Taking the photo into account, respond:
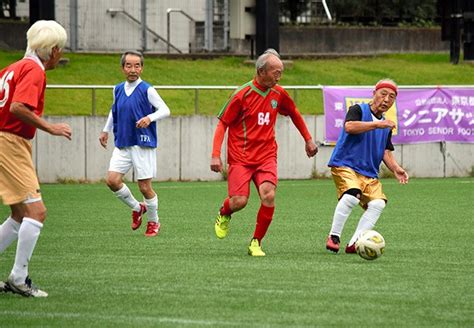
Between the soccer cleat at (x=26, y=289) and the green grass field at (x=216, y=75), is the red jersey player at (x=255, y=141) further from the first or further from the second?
the green grass field at (x=216, y=75)

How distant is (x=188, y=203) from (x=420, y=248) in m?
7.17

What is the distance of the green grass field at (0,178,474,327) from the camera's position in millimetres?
8195

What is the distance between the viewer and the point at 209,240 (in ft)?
44.3

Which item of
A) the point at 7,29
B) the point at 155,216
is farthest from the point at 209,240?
the point at 7,29

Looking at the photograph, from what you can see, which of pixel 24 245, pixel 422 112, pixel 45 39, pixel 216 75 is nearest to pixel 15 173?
pixel 24 245

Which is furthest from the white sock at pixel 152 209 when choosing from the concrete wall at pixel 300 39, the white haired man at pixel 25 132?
the concrete wall at pixel 300 39

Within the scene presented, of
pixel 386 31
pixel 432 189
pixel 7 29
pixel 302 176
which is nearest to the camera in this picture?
pixel 432 189

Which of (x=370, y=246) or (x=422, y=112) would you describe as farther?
(x=422, y=112)

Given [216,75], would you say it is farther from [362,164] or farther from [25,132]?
[25,132]

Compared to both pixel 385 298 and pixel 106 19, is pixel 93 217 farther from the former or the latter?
pixel 106 19

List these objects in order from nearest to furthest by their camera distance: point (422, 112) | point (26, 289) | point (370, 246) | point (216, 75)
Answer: point (26, 289) → point (370, 246) → point (422, 112) → point (216, 75)

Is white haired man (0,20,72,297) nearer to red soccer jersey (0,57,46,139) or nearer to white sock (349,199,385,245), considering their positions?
red soccer jersey (0,57,46,139)

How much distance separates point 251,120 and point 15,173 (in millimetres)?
3514

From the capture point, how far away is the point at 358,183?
39.8 ft
